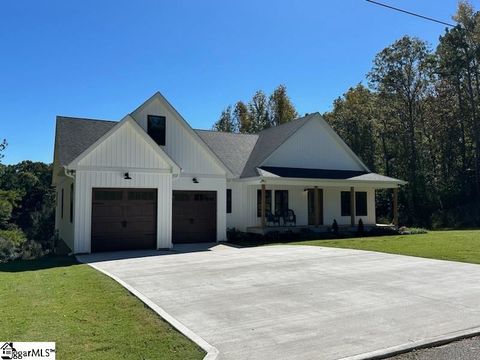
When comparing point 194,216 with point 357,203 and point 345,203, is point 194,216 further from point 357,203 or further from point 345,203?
point 357,203

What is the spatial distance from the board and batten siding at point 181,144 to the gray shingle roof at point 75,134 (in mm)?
2065

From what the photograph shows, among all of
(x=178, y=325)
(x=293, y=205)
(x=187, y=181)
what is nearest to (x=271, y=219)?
(x=293, y=205)

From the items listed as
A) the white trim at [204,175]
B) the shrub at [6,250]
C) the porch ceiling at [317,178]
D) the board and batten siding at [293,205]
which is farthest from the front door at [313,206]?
the shrub at [6,250]

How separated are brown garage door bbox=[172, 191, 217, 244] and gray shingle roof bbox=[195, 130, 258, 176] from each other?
13.8ft

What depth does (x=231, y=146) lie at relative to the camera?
1005 inches

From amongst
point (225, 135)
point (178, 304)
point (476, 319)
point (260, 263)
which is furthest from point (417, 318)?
point (225, 135)

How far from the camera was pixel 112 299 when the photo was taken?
7598mm

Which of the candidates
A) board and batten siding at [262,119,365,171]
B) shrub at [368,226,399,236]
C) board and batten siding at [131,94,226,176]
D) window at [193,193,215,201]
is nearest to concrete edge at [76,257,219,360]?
window at [193,193,215,201]

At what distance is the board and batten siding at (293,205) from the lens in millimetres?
22297

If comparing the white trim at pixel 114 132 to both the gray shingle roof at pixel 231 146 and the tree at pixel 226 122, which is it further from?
the tree at pixel 226 122

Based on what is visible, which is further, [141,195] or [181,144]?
[181,144]

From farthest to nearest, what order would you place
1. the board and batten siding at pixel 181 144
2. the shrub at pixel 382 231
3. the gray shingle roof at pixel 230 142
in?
the shrub at pixel 382 231 → the board and batten siding at pixel 181 144 → the gray shingle roof at pixel 230 142

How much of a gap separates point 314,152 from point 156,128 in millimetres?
9777

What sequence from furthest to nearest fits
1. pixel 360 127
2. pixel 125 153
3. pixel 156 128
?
pixel 360 127 < pixel 156 128 < pixel 125 153
